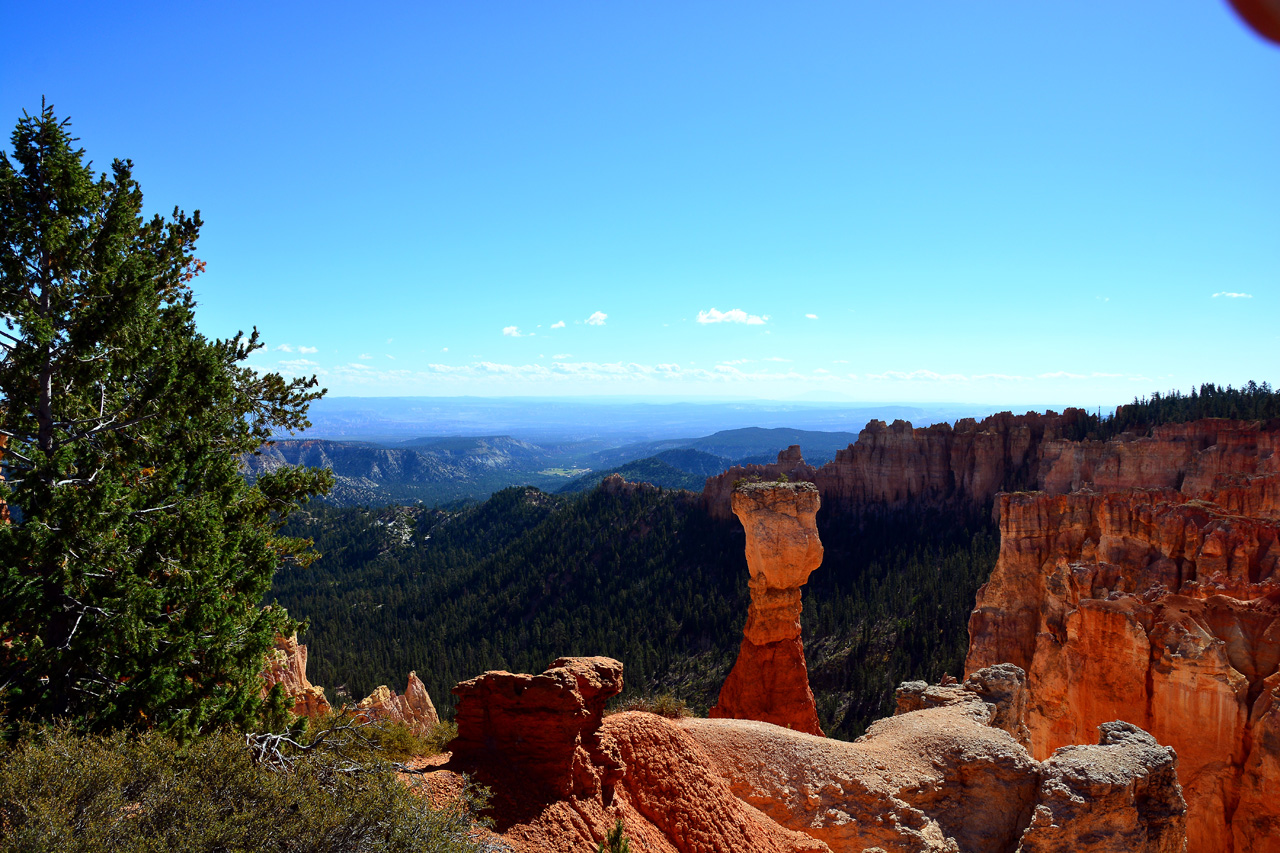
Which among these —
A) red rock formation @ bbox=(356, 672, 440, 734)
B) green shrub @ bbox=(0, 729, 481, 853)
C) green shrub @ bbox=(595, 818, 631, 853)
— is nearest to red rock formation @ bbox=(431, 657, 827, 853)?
green shrub @ bbox=(595, 818, 631, 853)

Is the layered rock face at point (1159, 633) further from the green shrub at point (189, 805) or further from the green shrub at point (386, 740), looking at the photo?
the green shrub at point (189, 805)

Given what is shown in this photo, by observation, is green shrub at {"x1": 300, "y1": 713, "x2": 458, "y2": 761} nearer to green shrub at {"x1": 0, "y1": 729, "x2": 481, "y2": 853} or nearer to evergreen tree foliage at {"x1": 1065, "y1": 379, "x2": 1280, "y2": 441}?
green shrub at {"x1": 0, "y1": 729, "x2": 481, "y2": 853}

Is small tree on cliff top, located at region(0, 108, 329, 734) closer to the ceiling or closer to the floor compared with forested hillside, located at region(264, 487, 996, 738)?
closer to the ceiling

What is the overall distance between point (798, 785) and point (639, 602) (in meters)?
52.7

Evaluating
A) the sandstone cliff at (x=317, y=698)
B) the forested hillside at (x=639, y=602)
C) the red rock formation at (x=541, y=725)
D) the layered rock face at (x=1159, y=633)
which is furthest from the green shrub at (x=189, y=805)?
the forested hillside at (x=639, y=602)

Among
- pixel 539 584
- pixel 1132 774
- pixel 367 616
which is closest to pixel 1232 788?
pixel 1132 774

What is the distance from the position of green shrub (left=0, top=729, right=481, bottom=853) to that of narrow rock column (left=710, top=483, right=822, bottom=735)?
1548 centimetres

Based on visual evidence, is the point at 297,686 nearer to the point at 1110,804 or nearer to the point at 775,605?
the point at 775,605

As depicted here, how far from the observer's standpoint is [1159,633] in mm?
18562

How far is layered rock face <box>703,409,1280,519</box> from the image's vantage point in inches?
1975

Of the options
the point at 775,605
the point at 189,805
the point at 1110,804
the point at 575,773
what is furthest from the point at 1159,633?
the point at 189,805

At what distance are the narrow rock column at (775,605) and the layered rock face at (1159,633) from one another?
24.8ft

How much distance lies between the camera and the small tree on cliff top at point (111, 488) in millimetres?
10156

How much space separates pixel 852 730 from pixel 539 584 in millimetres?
44112
